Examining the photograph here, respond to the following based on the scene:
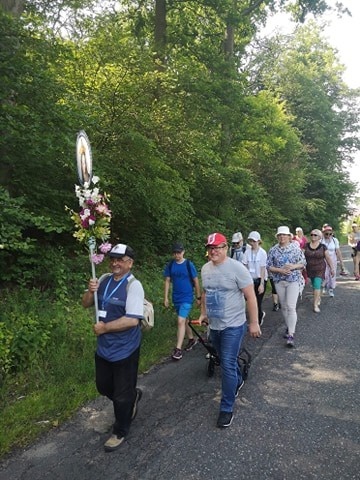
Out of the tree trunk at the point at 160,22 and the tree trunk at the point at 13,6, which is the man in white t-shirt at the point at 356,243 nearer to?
the tree trunk at the point at 160,22

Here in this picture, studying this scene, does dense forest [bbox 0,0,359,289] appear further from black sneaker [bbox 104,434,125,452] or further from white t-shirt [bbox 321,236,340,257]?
white t-shirt [bbox 321,236,340,257]

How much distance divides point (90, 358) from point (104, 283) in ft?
6.98

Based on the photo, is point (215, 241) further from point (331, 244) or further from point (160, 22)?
point (160, 22)

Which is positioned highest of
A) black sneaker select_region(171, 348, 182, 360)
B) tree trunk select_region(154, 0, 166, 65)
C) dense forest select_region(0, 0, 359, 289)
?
tree trunk select_region(154, 0, 166, 65)

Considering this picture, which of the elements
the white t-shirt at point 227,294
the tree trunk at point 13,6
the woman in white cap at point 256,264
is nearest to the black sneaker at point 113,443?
the white t-shirt at point 227,294

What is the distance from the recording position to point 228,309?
405cm

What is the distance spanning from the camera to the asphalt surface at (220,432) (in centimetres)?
319

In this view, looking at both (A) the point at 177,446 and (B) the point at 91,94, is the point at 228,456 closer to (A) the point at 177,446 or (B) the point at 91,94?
(A) the point at 177,446

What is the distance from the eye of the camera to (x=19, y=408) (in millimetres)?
4105

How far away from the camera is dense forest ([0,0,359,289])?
250 inches

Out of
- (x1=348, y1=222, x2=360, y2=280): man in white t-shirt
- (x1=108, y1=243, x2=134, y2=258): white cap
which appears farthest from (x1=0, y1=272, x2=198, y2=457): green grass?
(x1=348, y1=222, x2=360, y2=280): man in white t-shirt

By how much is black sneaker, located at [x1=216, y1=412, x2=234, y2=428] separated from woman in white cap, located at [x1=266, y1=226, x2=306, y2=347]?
8.71ft

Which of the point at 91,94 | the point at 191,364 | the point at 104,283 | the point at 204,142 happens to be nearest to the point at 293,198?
the point at 204,142

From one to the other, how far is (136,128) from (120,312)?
6.16m
